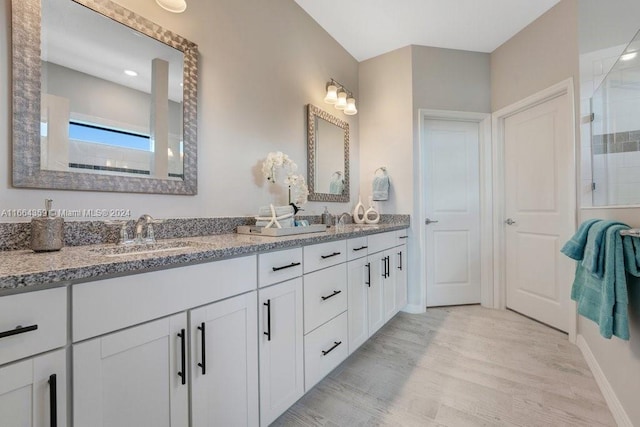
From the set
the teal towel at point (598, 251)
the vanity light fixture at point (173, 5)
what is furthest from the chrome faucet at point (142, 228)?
the teal towel at point (598, 251)

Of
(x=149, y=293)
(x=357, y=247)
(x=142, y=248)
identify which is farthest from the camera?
(x=357, y=247)

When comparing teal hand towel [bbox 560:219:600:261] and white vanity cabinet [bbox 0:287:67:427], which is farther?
teal hand towel [bbox 560:219:600:261]

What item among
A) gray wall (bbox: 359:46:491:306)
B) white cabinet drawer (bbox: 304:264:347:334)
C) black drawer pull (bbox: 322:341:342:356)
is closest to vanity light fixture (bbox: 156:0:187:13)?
white cabinet drawer (bbox: 304:264:347:334)

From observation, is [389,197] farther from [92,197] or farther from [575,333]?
[92,197]

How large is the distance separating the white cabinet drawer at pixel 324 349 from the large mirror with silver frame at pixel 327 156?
3.65 ft

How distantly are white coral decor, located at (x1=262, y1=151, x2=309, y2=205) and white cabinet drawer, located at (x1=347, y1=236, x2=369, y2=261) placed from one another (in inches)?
17.9

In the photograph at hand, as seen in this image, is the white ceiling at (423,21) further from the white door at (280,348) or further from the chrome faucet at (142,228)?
the white door at (280,348)

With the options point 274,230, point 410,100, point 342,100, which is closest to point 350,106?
point 342,100

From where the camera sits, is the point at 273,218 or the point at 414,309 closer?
the point at 273,218

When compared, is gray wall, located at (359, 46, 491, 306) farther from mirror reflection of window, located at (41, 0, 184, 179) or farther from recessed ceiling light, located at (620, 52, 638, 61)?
mirror reflection of window, located at (41, 0, 184, 179)

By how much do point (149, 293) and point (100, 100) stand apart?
912 mm

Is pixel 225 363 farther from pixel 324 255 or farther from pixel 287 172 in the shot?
pixel 287 172

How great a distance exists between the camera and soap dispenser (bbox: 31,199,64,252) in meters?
0.93

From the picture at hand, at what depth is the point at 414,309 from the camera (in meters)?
2.84
